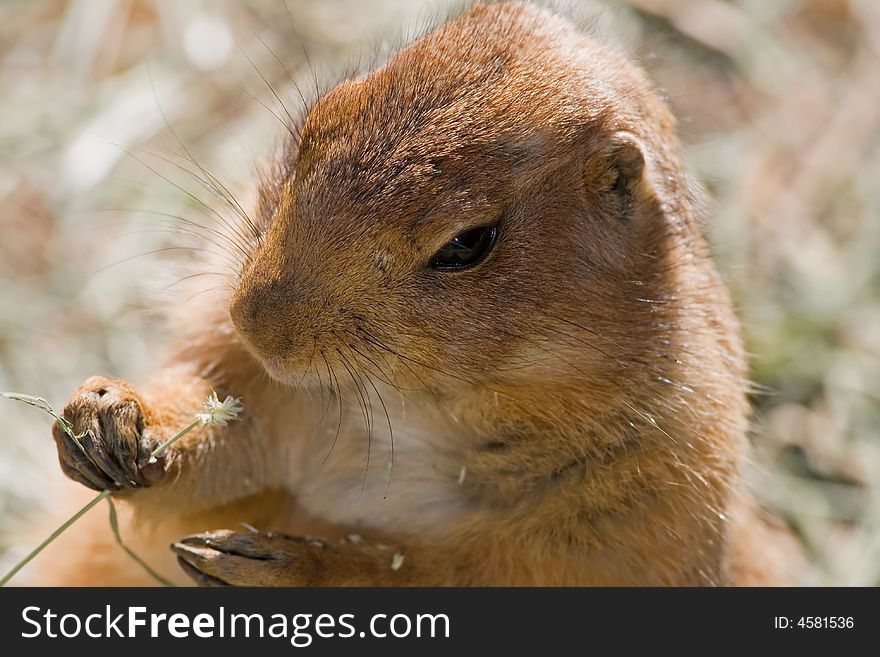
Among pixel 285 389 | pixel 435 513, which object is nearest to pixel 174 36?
pixel 285 389

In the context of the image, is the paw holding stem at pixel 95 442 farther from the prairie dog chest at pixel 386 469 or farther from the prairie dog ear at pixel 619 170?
the prairie dog ear at pixel 619 170

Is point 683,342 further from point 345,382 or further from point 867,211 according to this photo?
point 867,211

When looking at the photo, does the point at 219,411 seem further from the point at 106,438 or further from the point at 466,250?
the point at 466,250

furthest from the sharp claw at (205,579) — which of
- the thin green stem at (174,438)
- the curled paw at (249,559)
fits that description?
the thin green stem at (174,438)

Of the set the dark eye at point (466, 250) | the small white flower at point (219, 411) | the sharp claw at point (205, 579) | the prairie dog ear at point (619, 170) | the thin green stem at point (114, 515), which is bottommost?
the sharp claw at point (205, 579)

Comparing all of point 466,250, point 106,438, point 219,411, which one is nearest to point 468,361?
point 466,250

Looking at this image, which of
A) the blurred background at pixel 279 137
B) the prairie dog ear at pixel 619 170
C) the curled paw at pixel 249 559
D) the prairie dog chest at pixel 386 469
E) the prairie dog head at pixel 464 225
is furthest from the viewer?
the blurred background at pixel 279 137
